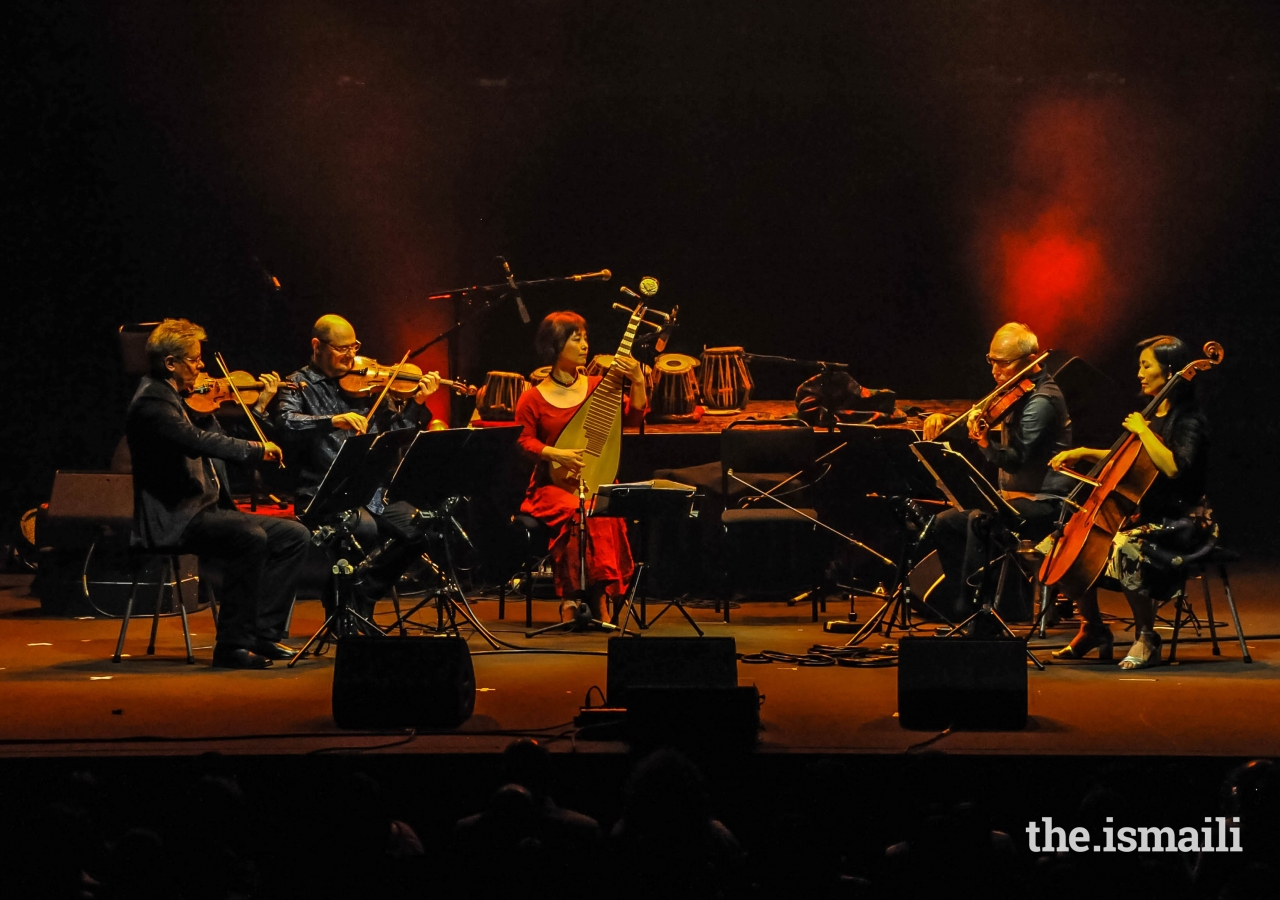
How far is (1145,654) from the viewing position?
5.62 meters

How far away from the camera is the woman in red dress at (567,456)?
273 inches

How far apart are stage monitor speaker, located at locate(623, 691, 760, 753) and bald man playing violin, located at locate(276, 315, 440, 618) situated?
2.67 m

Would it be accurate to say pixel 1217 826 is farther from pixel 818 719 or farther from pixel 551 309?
pixel 551 309

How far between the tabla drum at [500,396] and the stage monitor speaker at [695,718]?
4.64m

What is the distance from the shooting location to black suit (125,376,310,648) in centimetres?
570

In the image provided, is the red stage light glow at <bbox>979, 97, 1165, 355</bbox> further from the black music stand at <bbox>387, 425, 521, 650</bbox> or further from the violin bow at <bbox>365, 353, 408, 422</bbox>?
the black music stand at <bbox>387, 425, 521, 650</bbox>

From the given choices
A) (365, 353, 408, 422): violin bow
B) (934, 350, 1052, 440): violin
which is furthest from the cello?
(365, 353, 408, 422): violin bow

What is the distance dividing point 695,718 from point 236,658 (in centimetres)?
238

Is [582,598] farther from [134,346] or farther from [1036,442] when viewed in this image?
[134,346]

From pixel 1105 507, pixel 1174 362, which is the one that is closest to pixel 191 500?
pixel 1105 507

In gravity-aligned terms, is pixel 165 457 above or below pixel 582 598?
above

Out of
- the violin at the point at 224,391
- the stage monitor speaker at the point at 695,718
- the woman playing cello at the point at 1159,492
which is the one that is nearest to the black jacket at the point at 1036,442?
the woman playing cello at the point at 1159,492

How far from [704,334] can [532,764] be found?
5827 millimetres

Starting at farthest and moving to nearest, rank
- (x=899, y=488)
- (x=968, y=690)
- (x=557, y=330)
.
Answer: (x=557, y=330)
(x=899, y=488)
(x=968, y=690)
